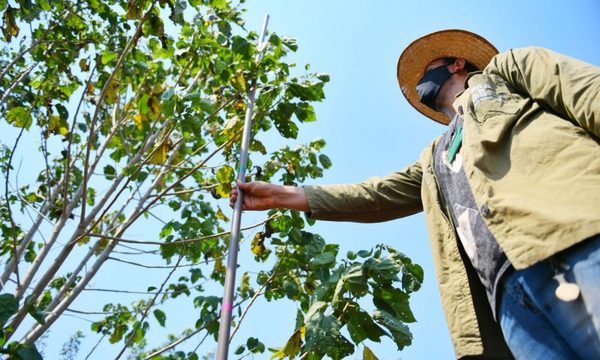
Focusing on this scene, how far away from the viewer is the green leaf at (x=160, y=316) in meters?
4.52

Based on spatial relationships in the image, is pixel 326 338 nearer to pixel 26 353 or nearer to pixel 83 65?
pixel 26 353

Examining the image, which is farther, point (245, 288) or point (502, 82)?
point (245, 288)

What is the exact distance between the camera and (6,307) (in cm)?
226

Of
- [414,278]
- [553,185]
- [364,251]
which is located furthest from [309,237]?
[553,185]

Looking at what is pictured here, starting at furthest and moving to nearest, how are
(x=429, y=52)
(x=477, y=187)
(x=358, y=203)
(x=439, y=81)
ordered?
(x=429, y=52), (x=439, y=81), (x=358, y=203), (x=477, y=187)

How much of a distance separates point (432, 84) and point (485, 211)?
0.96m

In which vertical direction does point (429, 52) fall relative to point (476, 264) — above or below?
above

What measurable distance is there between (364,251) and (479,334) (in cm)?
153

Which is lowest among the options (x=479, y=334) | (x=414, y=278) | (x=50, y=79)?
(x=479, y=334)

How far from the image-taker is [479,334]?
153 centimetres

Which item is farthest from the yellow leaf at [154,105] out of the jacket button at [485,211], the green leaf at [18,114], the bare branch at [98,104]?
the jacket button at [485,211]

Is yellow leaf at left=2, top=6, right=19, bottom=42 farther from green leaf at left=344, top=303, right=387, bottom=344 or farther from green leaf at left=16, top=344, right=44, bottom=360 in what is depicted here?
green leaf at left=344, top=303, right=387, bottom=344

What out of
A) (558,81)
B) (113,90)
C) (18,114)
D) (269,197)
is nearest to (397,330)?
(269,197)

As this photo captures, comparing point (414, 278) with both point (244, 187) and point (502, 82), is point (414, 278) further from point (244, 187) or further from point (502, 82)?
point (502, 82)
